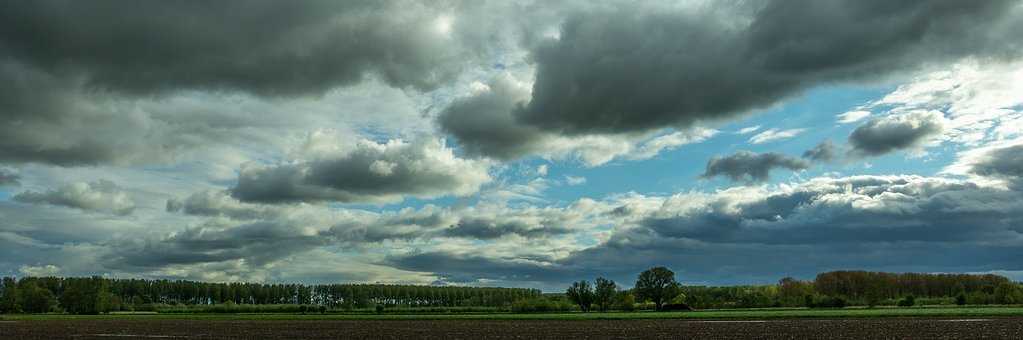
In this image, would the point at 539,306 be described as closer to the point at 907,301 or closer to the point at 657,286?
the point at 657,286

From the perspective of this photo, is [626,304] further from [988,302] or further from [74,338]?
[74,338]

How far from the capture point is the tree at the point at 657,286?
190m

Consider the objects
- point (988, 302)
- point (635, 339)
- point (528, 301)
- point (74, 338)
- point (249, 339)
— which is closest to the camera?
point (635, 339)

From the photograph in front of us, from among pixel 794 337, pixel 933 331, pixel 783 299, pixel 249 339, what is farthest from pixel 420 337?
pixel 783 299

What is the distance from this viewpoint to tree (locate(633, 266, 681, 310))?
189875mm

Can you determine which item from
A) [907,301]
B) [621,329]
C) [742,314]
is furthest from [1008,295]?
[621,329]

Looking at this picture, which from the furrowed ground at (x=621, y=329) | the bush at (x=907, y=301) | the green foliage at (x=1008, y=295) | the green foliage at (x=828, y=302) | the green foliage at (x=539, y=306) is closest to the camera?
the furrowed ground at (x=621, y=329)

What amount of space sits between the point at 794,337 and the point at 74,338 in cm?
5874

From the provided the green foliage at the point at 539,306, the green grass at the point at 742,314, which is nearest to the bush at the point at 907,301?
the green grass at the point at 742,314

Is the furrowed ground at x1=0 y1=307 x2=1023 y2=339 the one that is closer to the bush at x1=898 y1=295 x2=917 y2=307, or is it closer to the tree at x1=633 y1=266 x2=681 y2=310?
the bush at x1=898 y1=295 x2=917 y2=307

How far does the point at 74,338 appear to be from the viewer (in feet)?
210

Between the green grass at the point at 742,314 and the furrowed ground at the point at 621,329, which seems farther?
the green grass at the point at 742,314

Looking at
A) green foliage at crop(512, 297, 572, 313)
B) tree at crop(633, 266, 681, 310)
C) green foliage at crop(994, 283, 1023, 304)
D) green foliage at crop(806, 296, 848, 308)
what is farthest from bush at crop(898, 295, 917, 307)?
green foliage at crop(512, 297, 572, 313)

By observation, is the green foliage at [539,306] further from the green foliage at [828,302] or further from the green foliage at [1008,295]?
the green foliage at [1008,295]
